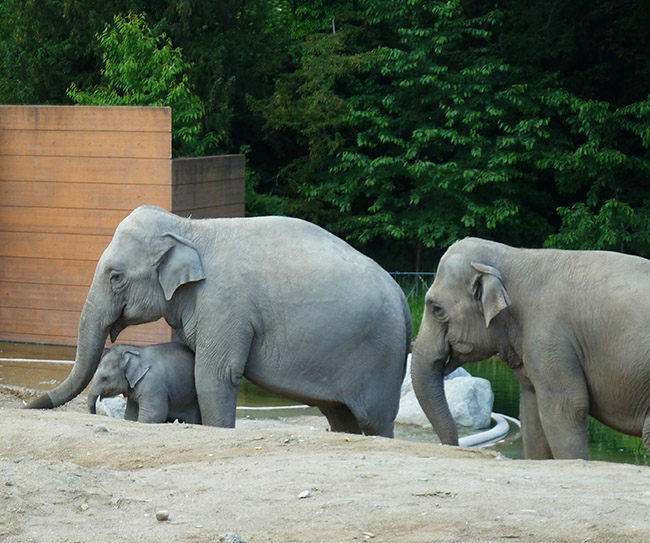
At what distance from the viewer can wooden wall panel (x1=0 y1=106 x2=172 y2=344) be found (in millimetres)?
12023

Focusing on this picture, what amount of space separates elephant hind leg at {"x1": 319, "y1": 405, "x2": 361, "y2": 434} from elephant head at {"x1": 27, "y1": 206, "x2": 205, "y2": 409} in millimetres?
1190

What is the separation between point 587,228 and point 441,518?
38.9ft

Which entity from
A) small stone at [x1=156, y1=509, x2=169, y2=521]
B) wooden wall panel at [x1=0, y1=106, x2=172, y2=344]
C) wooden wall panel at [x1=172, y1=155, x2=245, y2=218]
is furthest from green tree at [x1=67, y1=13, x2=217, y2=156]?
small stone at [x1=156, y1=509, x2=169, y2=521]

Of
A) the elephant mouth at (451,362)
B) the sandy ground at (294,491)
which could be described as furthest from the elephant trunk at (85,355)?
the elephant mouth at (451,362)

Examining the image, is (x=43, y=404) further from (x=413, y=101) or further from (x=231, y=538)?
(x=413, y=101)

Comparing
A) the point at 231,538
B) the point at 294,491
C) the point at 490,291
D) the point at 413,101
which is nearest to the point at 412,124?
the point at 413,101

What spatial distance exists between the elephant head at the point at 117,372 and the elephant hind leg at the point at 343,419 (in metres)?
1.21

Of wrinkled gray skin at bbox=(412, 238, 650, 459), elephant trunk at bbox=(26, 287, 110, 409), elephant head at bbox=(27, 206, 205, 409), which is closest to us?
wrinkled gray skin at bbox=(412, 238, 650, 459)

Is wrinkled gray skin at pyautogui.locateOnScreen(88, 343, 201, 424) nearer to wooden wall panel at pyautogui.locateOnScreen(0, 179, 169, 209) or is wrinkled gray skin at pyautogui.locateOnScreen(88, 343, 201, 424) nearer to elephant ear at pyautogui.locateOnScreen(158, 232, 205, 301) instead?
elephant ear at pyautogui.locateOnScreen(158, 232, 205, 301)

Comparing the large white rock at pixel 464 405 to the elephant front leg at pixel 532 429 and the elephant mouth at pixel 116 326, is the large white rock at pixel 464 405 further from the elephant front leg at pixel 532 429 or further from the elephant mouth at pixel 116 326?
the elephant mouth at pixel 116 326

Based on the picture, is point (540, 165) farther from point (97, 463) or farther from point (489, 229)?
point (97, 463)

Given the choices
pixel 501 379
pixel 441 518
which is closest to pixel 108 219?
pixel 501 379

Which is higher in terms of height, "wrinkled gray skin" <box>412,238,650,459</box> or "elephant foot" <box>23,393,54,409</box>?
"wrinkled gray skin" <box>412,238,650,459</box>

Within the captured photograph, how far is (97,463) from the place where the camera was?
527cm
